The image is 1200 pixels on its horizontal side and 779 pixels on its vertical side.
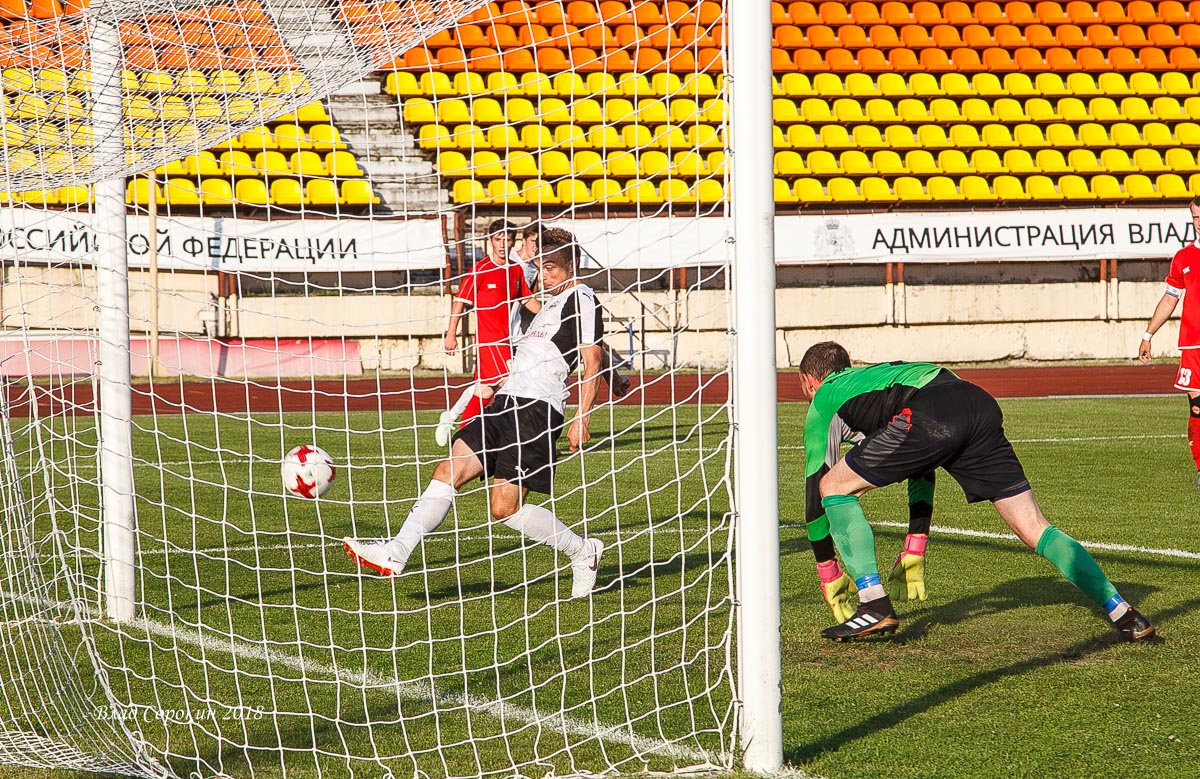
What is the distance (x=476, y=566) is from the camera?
621cm

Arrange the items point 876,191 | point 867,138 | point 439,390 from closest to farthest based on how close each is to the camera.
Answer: point 439,390
point 876,191
point 867,138

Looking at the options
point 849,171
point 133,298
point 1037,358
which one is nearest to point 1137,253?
point 1037,358

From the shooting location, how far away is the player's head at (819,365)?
15.2 feet

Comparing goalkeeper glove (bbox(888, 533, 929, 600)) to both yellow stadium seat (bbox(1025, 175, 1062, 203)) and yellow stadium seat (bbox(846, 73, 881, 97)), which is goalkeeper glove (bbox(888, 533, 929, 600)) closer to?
yellow stadium seat (bbox(1025, 175, 1062, 203))

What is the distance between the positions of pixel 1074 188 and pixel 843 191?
4115mm

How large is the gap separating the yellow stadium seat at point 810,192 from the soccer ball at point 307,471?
50.4 feet

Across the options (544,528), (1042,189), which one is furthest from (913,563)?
(1042,189)

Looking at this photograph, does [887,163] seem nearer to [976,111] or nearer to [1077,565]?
[976,111]

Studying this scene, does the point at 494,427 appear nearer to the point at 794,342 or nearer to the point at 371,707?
the point at 371,707

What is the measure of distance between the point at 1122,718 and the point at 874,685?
0.75 metres

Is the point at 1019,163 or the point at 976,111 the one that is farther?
the point at 976,111

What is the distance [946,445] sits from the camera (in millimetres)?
4406

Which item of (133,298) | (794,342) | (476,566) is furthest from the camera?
(794,342)

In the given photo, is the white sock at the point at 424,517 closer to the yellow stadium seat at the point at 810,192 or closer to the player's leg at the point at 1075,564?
the player's leg at the point at 1075,564
